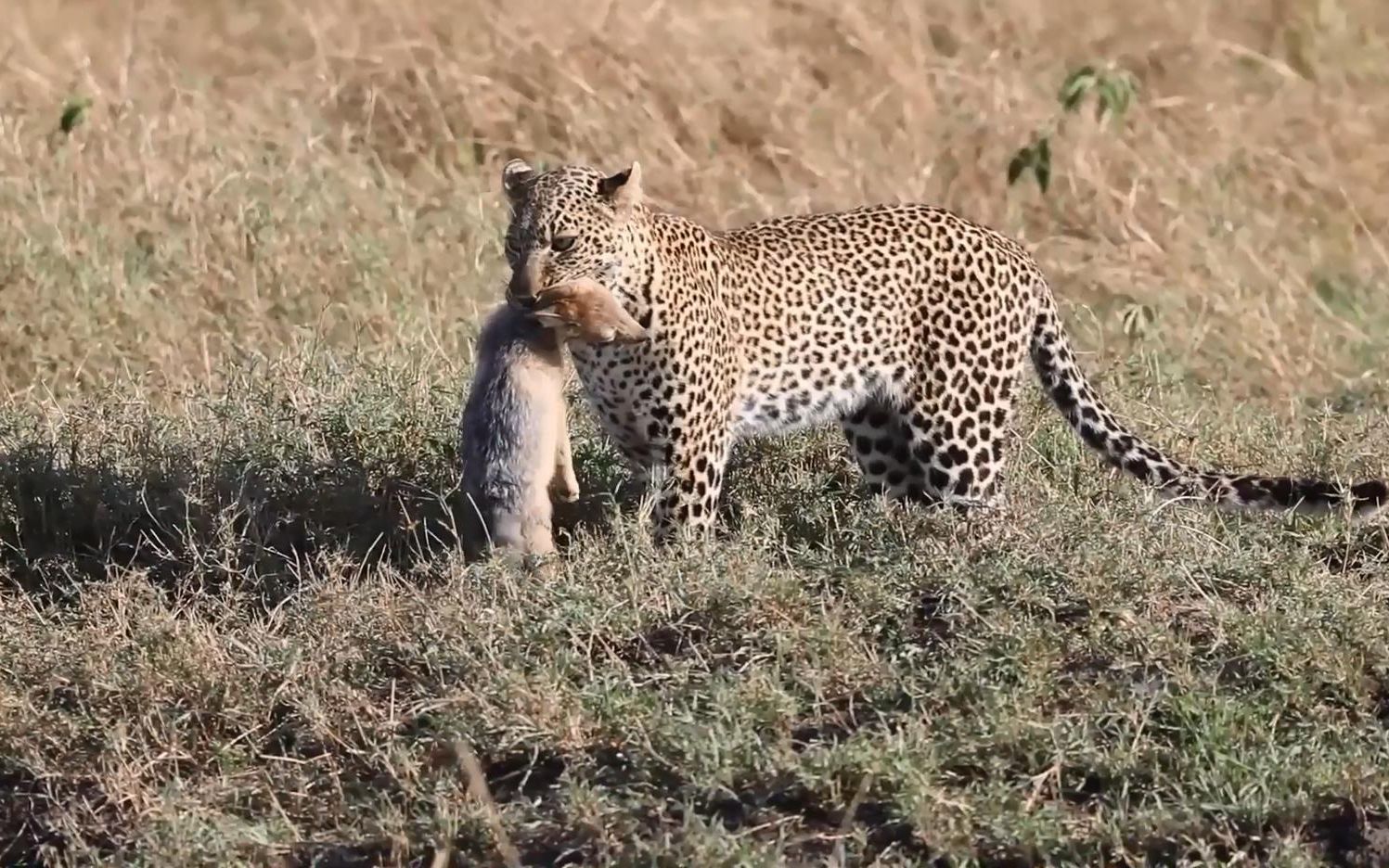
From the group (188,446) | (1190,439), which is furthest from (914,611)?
(188,446)

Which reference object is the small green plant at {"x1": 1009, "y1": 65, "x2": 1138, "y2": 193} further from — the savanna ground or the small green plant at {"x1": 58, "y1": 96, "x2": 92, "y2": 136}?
the small green plant at {"x1": 58, "y1": 96, "x2": 92, "y2": 136}

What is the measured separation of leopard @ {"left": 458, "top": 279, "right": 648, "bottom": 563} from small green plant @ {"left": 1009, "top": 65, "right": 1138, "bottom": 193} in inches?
146

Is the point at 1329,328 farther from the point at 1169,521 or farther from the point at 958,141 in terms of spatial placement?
the point at 1169,521

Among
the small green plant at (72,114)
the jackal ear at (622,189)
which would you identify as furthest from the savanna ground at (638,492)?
the jackal ear at (622,189)

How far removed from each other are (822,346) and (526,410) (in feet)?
3.19

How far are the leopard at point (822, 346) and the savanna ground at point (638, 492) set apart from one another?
6.3 inches

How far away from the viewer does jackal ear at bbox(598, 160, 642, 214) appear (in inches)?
229

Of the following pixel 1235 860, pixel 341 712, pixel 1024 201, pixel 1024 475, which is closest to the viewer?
pixel 1235 860

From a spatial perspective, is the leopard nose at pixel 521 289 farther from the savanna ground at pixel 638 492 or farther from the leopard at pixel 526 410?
the savanna ground at pixel 638 492

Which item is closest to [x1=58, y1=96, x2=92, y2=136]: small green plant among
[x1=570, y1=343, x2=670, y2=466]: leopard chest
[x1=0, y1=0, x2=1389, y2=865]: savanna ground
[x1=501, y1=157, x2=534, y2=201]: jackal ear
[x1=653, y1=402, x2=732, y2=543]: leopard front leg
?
[x1=0, y1=0, x2=1389, y2=865]: savanna ground

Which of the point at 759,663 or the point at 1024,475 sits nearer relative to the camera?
the point at 759,663

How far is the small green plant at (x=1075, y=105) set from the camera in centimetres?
905

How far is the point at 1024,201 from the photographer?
9.44 metres

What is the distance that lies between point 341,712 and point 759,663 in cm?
87
